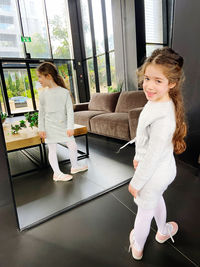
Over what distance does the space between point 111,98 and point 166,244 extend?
264cm

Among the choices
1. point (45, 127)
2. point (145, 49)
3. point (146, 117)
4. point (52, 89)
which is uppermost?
point (145, 49)

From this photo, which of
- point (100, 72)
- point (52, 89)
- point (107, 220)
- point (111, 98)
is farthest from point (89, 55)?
point (107, 220)

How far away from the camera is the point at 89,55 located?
552cm

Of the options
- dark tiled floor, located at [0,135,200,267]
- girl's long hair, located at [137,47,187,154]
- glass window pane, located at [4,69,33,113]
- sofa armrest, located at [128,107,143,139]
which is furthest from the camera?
sofa armrest, located at [128,107,143,139]


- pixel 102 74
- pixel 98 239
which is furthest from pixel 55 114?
pixel 102 74

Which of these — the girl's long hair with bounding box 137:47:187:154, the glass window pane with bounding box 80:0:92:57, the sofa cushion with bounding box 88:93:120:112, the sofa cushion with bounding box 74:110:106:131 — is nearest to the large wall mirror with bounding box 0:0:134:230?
the sofa cushion with bounding box 74:110:106:131

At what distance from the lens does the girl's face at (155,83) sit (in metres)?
0.70

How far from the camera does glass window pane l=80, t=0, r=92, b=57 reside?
431 cm

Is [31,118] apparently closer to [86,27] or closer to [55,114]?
[55,114]

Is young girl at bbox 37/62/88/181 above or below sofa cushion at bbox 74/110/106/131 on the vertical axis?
above

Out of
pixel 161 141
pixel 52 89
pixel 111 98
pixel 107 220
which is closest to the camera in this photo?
pixel 161 141

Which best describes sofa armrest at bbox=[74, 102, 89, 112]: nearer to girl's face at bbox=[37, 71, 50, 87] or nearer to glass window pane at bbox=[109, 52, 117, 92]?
glass window pane at bbox=[109, 52, 117, 92]

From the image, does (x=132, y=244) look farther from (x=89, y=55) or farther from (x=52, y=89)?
(x=89, y=55)

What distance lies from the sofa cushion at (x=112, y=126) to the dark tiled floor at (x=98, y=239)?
1188mm
